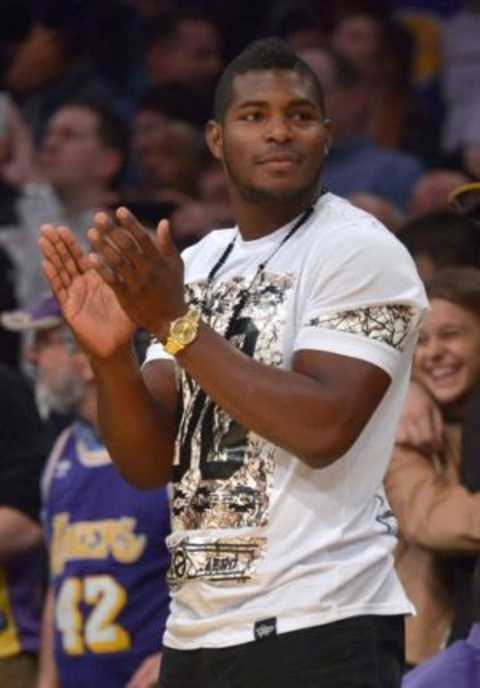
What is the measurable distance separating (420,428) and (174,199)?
3.81 metres

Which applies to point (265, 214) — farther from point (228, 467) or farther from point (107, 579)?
point (107, 579)

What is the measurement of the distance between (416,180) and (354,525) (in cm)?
556

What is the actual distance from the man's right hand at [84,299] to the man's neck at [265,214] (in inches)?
12.5

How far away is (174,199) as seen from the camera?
372 inches

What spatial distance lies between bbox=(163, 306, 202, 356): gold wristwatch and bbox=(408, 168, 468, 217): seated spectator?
5.12 meters

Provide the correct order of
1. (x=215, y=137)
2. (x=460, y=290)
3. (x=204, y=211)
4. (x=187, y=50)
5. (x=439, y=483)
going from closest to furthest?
1. (x=215, y=137)
2. (x=439, y=483)
3. (x=460, y=290)
4. (x=204, y=211)
5. (x=187, y=50)

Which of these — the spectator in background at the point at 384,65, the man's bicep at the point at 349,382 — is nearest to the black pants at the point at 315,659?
the man's bicep at the point at 349,382

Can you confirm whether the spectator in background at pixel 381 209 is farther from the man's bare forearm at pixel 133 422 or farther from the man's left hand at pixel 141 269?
the man's left hand at pixel 141 269

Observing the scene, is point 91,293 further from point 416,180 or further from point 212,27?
point 212,27

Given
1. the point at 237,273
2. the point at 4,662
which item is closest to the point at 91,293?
the point at 237,273

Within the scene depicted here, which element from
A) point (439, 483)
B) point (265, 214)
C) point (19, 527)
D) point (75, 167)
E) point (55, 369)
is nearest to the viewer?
point (265, 214)

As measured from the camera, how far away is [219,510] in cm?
408

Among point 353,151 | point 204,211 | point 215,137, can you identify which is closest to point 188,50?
point 353,151

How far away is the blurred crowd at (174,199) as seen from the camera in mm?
5828
